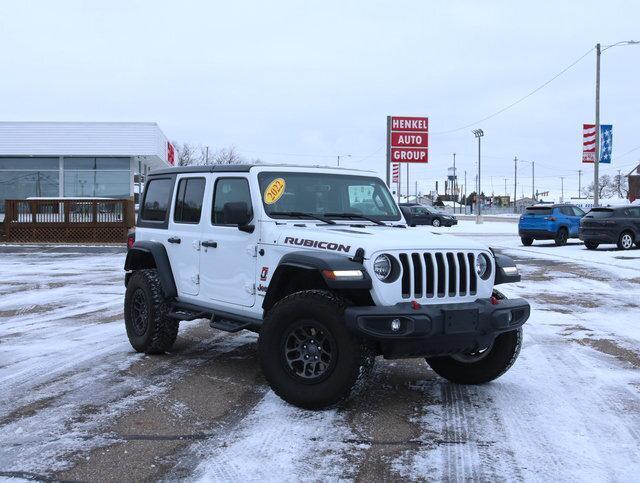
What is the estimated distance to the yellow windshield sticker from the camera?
6.31m

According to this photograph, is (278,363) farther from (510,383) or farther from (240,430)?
(510,383)

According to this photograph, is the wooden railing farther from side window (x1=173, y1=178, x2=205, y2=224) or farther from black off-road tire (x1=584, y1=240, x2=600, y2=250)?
side window (x1=173, y1=178, x2=205, y2=224)

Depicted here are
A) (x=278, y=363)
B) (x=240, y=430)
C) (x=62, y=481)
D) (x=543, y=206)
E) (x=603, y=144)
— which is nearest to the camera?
(x=62, y=481)

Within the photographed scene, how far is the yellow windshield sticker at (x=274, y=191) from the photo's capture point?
6.31 meters

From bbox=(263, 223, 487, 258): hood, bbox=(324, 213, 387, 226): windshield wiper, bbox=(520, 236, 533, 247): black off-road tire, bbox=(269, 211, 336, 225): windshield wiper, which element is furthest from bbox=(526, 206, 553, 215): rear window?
bbox=(269, 211, 336, 225): windshield wiper

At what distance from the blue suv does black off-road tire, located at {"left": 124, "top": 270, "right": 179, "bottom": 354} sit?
2127cm

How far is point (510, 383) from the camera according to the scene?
6.35 m

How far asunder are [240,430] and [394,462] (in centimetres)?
119

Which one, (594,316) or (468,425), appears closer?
(468,425)

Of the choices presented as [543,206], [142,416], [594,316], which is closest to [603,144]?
[543,206]

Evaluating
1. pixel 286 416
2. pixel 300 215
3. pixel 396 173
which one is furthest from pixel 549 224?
pixel 286 416

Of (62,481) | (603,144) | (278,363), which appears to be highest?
(603,144)

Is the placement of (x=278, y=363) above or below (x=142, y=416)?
above

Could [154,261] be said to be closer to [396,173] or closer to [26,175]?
[396,173]
